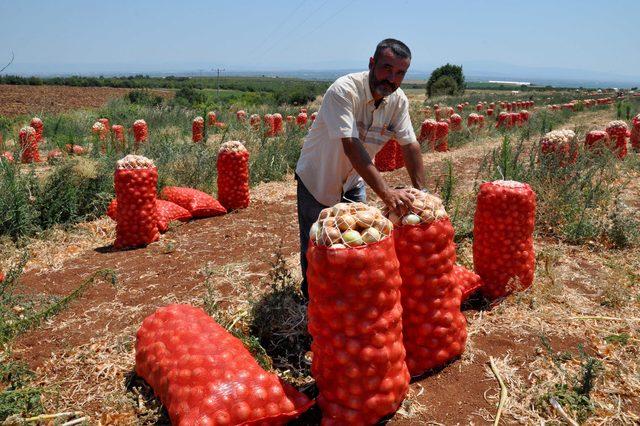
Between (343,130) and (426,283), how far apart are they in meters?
0.93

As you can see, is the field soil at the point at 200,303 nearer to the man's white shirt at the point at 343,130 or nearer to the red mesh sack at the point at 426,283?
the red mesh sack at the point at 426,283

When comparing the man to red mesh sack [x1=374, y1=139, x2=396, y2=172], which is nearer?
the man

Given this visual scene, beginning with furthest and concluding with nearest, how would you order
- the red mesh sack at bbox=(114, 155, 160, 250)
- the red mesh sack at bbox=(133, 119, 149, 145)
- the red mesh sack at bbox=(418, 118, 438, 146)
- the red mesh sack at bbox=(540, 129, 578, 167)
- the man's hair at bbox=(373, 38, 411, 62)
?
the red mesh sack at bbox=(418, 118, 438, 146)
the red mesh sack at bbox=(133, 119, 149, 145)
the red mesh sack at bbox=(540, 129, 578, 167)
the red mesh sack at bbox=(114, 155, 160, 250)
the man's hair at bbox=(373, 38, 411, 62)

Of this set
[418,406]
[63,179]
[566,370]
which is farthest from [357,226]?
[63,179]

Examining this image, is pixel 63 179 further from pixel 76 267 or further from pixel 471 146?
pixel 471 146

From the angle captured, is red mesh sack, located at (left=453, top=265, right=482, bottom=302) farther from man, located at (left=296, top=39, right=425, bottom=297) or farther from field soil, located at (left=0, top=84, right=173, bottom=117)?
field soil, located at (left=0, top=84, right=173, bottom=117)

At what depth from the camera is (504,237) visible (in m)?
3.27

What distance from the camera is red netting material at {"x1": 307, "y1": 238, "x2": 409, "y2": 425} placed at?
2045mm

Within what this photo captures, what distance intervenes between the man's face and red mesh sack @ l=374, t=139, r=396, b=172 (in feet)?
19.8

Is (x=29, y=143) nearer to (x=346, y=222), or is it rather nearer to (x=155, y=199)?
(x=155, y=199)

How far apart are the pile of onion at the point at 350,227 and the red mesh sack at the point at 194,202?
3.85 meters

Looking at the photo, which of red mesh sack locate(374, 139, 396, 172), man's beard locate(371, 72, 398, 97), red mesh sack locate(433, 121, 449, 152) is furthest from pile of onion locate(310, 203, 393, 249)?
red mesh sack locate(433, 121, 449, 152)

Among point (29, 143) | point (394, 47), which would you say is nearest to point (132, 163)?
point (394, 47)

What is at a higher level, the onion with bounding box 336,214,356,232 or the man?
the man
